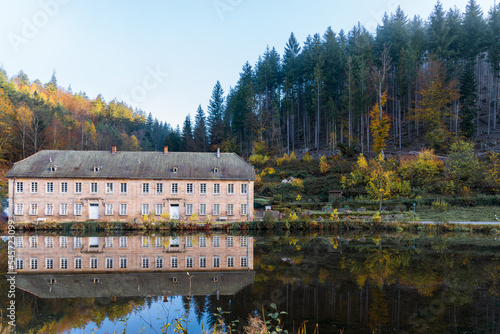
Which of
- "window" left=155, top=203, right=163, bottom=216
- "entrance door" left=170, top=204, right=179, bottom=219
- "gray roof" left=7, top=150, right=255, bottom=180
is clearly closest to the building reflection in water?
"window" left=155, top=203, right=163, bottom=216

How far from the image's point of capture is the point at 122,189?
29.5 metres

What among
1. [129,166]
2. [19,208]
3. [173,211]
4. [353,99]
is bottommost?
[173,211]

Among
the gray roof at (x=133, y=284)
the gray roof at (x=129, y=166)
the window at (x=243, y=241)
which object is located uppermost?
the gray roof at (x=129, y=166)

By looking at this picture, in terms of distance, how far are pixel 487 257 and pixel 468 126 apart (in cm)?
3285

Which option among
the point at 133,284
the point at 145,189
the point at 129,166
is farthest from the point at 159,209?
the point at 133,284

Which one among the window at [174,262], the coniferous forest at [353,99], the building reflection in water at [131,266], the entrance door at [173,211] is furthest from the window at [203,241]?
the coniferous forest at [353,99]

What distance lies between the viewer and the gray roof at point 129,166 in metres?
29.1

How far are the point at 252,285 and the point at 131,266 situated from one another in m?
6.24

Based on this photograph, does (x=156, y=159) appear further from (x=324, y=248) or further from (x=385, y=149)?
(x=385, y=149)

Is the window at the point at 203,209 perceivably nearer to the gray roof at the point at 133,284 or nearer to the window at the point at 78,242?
the window at the point at 78,242

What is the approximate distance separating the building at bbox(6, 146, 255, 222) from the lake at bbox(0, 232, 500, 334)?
8327 mm

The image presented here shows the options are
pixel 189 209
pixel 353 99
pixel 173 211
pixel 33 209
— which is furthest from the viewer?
pixel 353 99

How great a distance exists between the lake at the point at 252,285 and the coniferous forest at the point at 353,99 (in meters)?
29.1

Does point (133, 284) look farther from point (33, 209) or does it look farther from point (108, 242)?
point (33, 209)
